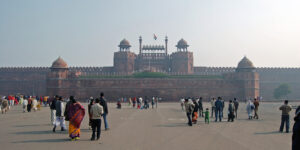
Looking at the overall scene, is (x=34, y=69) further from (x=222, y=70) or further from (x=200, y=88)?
(x=222, y=70)

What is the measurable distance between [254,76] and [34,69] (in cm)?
3109

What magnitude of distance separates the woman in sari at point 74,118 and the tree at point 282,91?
40922mm

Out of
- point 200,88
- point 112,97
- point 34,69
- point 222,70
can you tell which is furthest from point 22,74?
point 222,70

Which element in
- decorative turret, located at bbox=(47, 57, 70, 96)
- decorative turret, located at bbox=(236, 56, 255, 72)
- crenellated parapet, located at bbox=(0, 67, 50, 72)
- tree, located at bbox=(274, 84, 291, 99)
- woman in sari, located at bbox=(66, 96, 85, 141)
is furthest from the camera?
crenellated parapet, located at bbox=(0, 67, 50, 72)

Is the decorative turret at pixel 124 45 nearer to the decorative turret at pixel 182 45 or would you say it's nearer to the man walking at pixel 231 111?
the decorative turret at pixel 182 45

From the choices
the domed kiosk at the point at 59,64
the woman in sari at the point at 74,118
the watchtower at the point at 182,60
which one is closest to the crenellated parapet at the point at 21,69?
the domed kiosk at the point at 59,64

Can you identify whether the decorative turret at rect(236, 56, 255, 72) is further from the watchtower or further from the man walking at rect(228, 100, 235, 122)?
the man walking at rect(228, 100, 235, 122)

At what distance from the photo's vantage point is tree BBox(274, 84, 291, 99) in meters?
42.2

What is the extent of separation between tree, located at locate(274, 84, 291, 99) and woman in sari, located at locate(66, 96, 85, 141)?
134 feet

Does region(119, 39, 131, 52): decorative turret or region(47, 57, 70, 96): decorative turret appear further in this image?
region(119, 39, 131, 52): decorative turret

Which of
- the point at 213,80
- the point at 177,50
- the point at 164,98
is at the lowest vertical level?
the point at 164,98

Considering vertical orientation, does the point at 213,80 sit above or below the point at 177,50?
below

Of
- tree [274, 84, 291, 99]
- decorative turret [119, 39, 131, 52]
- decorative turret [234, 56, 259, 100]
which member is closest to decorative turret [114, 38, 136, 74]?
decorative turret [119, 39, 131, 52]

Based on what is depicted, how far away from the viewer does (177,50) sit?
148 ft
